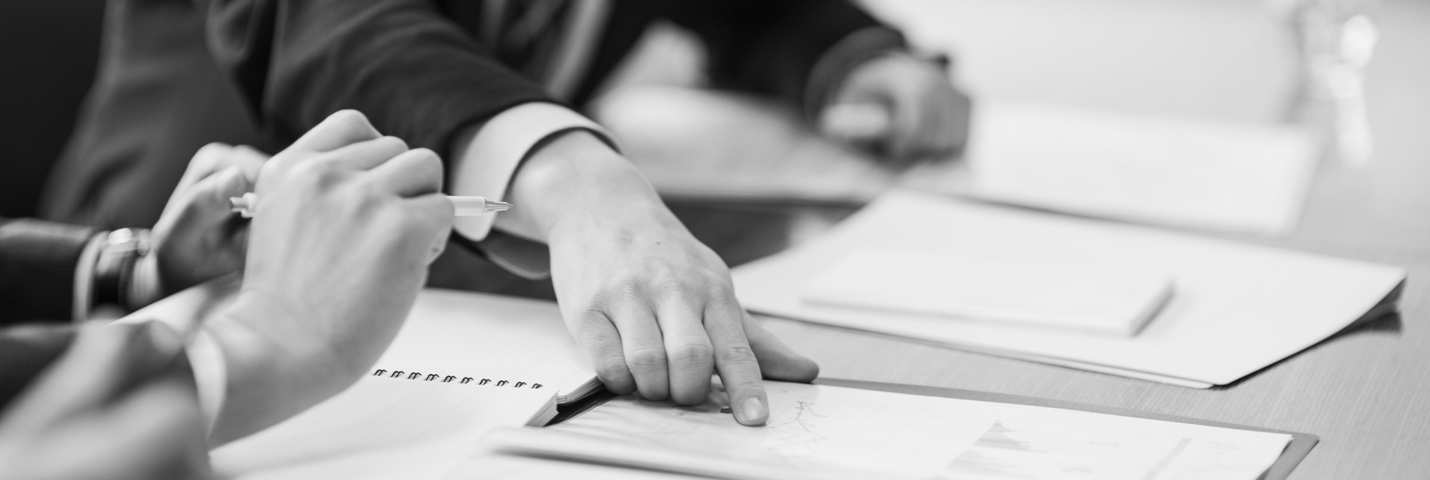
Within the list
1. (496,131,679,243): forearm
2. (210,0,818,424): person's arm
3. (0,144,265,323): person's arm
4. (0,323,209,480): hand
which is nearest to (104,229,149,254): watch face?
(0,144,265,323): person's arm

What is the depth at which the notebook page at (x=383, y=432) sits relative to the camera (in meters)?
0.40

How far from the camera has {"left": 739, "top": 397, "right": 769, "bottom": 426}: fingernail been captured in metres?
0.45

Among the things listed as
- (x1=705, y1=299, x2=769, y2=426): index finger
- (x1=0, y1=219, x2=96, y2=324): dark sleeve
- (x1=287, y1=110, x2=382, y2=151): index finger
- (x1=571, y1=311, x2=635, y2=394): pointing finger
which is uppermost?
(x1=287, y1=110, x2=382, y2=151): index finger

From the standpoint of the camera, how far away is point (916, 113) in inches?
40.8

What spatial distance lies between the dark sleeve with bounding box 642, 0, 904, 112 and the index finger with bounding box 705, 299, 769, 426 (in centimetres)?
66

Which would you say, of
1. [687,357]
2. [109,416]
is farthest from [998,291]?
[109,416]

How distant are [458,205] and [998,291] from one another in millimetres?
292

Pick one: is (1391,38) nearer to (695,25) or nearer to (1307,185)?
(1307,185)

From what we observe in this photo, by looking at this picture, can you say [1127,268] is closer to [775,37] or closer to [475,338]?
[475,338]

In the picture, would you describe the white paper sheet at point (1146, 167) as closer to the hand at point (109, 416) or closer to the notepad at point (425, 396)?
the notepad at point (425, 396)

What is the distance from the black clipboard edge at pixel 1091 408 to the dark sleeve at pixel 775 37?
2.15 ft

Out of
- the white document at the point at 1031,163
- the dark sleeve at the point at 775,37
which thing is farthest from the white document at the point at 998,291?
the dark sleeve at the point at 775,37

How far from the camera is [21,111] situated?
948 millimetres

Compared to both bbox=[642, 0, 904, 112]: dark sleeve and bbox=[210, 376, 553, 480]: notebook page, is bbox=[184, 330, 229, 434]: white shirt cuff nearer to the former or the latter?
bbox=[210, 376, 553, 480]: notebook page
